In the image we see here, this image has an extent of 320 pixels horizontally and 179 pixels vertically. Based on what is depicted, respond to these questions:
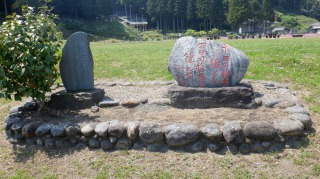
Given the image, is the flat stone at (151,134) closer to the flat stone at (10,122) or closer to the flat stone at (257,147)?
the flat stone at (257,147)

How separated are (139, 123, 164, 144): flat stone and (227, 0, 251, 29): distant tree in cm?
5751

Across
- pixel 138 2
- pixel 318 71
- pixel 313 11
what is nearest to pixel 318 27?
pixel 313 11

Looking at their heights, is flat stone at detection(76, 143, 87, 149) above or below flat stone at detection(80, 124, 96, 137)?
below

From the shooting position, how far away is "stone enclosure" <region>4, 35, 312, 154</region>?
5.14 m

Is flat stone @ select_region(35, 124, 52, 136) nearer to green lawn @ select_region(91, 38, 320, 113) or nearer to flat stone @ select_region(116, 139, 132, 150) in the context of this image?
flat stone @ select_region(116, 139, 132, 150)

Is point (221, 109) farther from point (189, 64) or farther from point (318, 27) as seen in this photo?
point (318, 27)

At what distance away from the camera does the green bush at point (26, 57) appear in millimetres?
5925

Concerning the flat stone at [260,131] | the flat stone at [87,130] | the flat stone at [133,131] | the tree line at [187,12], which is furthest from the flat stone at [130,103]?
the tree line at [187,12]

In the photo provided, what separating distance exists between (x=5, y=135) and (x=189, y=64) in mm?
4386

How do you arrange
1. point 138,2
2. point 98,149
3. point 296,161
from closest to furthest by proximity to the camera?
1. point 296,161
2. point 98,149
3. point 138,2

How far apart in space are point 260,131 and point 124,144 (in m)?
2.42

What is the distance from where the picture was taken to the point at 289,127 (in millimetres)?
5148

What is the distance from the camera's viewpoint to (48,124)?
5941 mm

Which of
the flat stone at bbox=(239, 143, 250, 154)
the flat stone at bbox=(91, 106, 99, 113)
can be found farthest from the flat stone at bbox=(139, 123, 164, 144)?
the flat stone at bbox=(91, 106, 99, 113)
